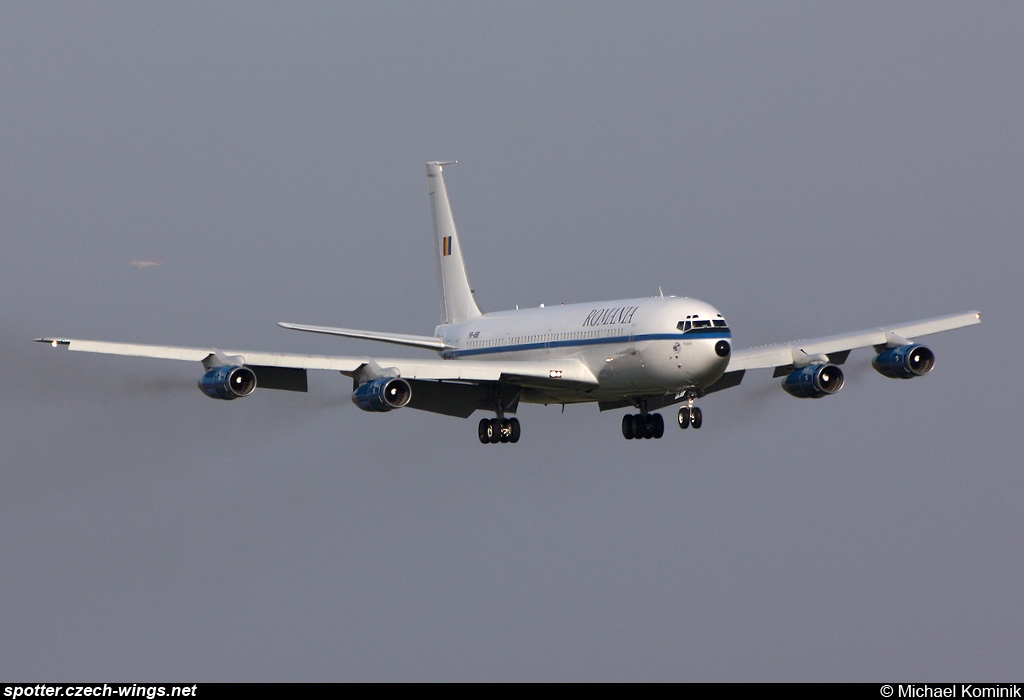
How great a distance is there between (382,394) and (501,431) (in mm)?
8861

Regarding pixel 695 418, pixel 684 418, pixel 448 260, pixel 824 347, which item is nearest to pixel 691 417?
pixel 695 418

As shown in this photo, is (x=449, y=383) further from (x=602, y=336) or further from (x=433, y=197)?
(x=433, y=197)

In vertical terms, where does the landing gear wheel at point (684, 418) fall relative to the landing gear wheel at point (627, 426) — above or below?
below

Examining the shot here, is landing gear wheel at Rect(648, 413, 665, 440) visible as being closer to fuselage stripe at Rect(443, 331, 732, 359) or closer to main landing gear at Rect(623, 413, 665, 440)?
main landing gear at Rect(623, 413, 665, 440)

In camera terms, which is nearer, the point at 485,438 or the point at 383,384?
the point at 383,384

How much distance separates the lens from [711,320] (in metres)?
69.6

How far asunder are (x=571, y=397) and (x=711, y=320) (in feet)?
25.3

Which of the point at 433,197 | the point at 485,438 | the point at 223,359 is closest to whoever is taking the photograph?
the point at 223,359

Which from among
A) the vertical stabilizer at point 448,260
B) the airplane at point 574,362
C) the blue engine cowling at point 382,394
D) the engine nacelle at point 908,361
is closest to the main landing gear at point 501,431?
the airplane at point 574,362

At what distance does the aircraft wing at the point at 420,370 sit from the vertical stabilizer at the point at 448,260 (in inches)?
370

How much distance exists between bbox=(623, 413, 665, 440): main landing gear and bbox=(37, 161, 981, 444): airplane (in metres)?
→ 0.04

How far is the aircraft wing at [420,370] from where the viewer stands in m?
66.9

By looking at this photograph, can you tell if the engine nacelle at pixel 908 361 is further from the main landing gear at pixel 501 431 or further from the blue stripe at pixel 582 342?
the main landing gear at pixel 501 431
